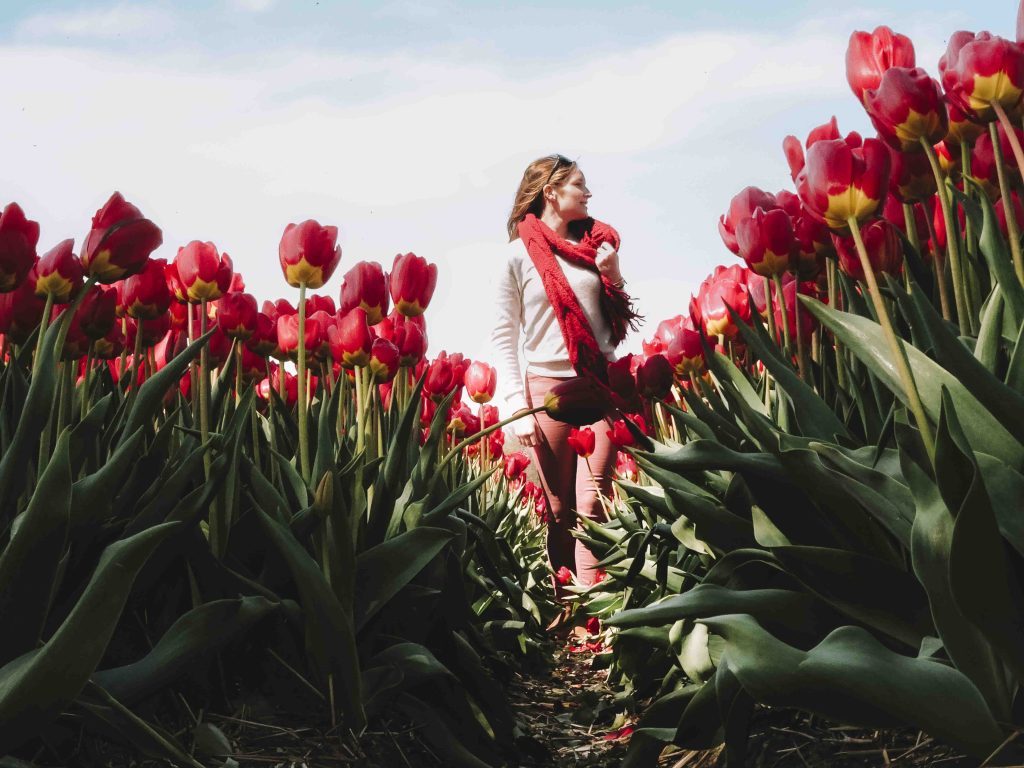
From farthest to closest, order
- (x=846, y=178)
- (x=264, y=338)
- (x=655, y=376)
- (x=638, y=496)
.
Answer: (x=655, y=376) → (x=264, y=338) → (x=638, y=496) → (x=846, y=178)

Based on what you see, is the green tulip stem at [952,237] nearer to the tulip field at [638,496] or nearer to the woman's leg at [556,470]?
the tulip field at [638,496]

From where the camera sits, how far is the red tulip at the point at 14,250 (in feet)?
5.13

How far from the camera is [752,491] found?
4.84 ft

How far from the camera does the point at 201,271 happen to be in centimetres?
208

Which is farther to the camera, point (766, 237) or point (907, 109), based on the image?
point (766, 237)

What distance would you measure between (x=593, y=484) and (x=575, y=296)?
943mm

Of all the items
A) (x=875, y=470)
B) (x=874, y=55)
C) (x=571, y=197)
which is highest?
(x=571, y=197)

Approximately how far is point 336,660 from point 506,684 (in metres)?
1.37

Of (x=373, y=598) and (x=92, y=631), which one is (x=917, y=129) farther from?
(x=92, y=631)

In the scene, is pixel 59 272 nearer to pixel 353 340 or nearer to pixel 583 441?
pixel 353 340

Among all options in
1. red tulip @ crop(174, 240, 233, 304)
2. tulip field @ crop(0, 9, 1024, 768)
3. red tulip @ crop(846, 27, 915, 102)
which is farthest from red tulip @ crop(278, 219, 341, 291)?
red tulip @ crop(846, 27, 915, 102)

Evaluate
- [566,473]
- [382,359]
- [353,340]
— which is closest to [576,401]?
[382,359]

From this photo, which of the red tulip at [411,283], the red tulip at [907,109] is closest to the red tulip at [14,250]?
the red tulip at [411,283]

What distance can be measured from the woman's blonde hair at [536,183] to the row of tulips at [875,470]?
9.44ft
